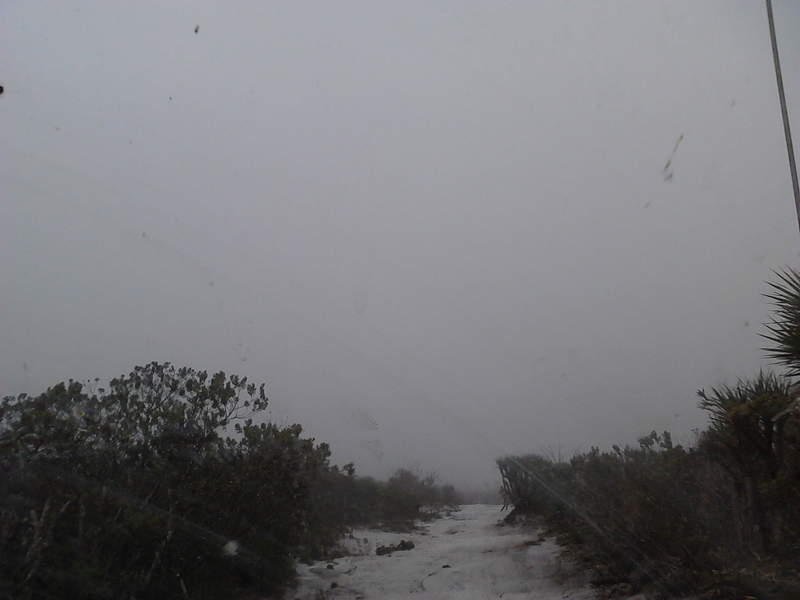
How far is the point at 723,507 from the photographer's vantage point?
21.5 feet

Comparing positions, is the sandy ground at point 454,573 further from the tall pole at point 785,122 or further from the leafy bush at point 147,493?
the tall pole at point 785,122

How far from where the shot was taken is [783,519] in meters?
5.86

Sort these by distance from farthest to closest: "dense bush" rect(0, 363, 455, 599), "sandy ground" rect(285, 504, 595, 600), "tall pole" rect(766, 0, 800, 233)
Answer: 1. "sandy ground" rect(285, 504, 595, 600)
2. "tall pole" rect(766, 0, 800, 233)
3. "dense bush" rect(0, 363, 455, 599)

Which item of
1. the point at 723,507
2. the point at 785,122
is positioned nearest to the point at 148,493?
the point at 723,507

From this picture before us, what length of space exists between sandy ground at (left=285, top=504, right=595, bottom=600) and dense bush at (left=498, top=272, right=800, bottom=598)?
30.7 inches

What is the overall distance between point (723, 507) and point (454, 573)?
13.3 ft

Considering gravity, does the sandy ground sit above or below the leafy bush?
below

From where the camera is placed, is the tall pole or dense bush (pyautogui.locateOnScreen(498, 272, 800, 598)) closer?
dense bush (pyautogui.locateOnScreen(498, 272, 800, 598))

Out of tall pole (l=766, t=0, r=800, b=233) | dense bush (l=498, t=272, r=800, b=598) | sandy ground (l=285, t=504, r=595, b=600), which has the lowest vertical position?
sandy ground (l=285, t=504, r=595, b=600)

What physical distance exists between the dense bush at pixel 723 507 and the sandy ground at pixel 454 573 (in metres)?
0.78

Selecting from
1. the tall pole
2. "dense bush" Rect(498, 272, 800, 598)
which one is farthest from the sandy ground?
the tall pole

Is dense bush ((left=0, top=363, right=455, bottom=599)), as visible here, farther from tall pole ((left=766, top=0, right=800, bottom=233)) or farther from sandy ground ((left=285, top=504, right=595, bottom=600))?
tall pole ((left=766, top=0, right=800, bottom=233))

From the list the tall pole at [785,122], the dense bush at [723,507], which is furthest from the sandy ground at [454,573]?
the tall pole at [785,122]

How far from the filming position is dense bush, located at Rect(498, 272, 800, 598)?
18.4 feet
